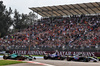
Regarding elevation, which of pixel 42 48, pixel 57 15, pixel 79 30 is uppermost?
pixel 57 15

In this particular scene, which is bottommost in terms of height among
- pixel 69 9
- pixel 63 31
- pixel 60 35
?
pixel 60 35

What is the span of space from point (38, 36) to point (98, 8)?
13.2 m

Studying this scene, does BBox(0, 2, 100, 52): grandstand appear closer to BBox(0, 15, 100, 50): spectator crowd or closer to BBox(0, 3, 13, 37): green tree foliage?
BBox(0, 15, 100, 50): spectator crowd

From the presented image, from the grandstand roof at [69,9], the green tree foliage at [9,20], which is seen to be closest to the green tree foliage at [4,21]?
the green tree foliage at [9,20]

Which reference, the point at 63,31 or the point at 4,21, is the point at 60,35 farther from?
the point at 4,21

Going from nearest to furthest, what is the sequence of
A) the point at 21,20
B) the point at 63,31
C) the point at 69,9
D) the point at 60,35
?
the point at 60,35 → the point at 63,31 → the point at 69,9 → the point at 21,20

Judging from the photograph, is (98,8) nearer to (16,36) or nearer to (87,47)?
(87,47)

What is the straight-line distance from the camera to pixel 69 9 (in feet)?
154

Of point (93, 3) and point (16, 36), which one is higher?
point (93, 3)

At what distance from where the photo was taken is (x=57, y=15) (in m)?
51.6

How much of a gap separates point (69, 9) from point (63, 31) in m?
6.89

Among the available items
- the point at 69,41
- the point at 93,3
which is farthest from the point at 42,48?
the point at 93,3

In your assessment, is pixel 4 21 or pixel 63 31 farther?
pixel 4 21

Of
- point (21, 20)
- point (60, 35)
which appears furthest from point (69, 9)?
point (21, 20)
